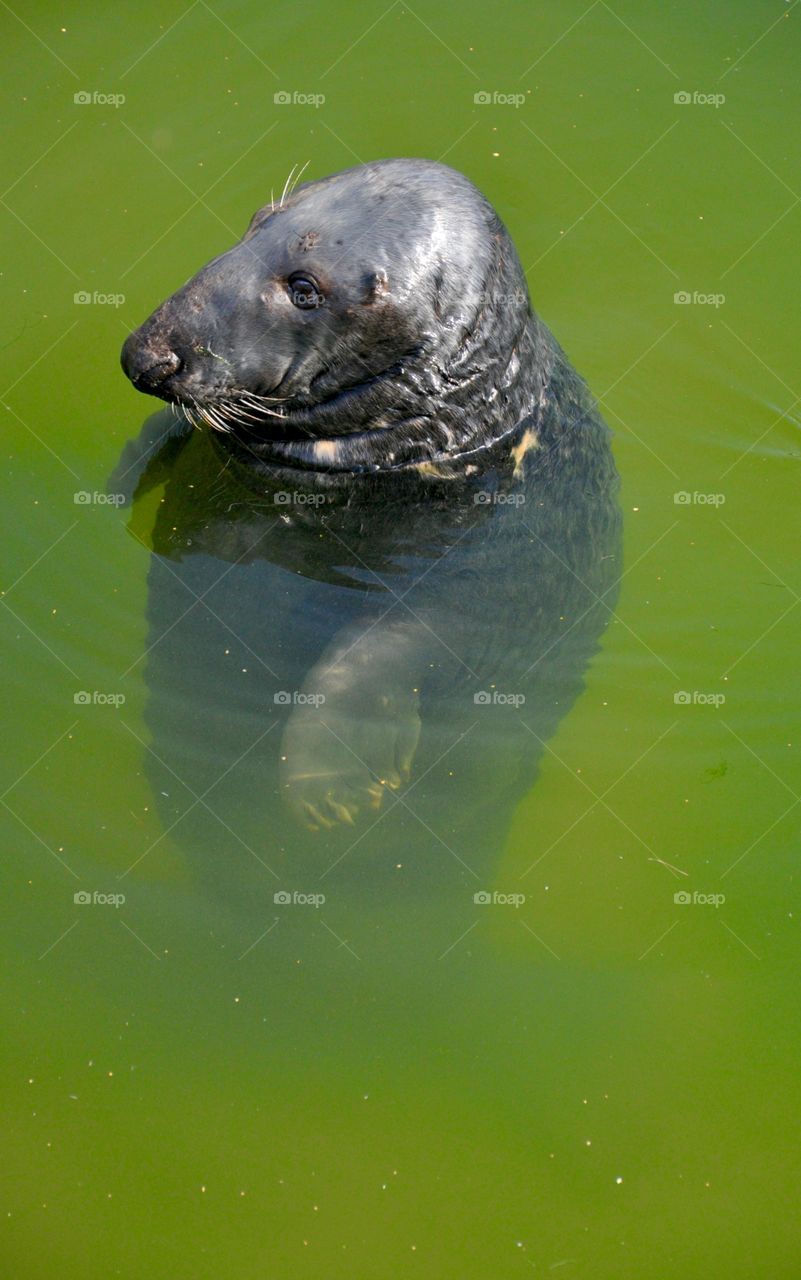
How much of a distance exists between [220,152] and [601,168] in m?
2.92

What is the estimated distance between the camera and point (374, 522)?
671cm

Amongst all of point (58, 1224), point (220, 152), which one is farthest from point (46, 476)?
point (58, 1224)

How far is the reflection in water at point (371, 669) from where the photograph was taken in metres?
6.37

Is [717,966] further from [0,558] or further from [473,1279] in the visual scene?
[0,558]

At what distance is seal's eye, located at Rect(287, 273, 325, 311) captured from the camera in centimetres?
595

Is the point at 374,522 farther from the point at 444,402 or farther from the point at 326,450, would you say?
the point at 444,402

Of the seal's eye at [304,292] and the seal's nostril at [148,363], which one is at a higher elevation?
the seal's eye at [304,292]

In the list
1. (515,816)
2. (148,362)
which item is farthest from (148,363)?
(515,816)

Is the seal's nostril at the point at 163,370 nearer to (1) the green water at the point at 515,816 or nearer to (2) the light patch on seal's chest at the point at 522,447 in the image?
(1) the green water at the point at 515,816

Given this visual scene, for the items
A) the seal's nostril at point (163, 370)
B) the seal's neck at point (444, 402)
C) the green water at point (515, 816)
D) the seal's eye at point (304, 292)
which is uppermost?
the seal's eye at point (304, 292)

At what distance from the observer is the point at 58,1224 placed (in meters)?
5.40

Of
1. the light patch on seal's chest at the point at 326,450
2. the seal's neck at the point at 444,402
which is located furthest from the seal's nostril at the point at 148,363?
the light patch on seal's chest at the point at 326,450

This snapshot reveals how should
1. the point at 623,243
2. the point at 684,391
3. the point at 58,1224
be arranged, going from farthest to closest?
the point at 623,243, the point at 684,391, the point at 58,1224

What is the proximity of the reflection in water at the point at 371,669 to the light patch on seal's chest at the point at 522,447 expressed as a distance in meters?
0.01
